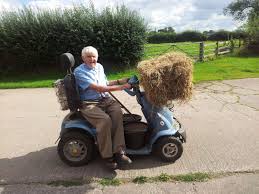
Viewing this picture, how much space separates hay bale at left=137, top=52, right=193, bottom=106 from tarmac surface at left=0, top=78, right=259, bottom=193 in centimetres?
98

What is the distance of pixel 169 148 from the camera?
Result: 501 centimetres

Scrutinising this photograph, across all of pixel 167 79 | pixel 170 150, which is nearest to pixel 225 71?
pixel 170 150

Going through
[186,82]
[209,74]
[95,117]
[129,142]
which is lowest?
[209,74]

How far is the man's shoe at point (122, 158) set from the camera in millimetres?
4793

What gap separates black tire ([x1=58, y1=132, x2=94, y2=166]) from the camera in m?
4.97

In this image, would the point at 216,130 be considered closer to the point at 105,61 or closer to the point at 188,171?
the point at 188,171

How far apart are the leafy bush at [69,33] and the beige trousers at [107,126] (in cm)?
952

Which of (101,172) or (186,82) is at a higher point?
(186,82)

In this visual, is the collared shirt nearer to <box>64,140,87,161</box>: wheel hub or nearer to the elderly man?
the elderly man

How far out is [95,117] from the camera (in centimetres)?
480

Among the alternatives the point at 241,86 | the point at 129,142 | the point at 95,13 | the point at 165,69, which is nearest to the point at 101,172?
the point at 129,142

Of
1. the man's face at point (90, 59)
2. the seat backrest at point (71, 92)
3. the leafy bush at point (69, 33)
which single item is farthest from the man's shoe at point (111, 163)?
the leafy bush at point (69, 33)

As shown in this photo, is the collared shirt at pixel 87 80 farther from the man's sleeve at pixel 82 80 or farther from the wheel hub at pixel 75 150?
the wheel hub at pixel 75 150

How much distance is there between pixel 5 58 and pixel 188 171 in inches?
478
